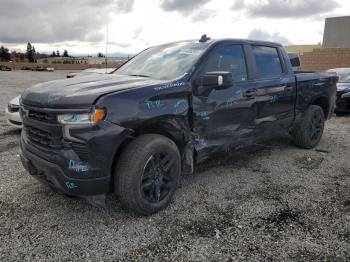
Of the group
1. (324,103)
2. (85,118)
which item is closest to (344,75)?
(324,103)

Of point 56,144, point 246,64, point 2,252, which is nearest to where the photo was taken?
point 2,252

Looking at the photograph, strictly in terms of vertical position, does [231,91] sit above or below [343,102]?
above

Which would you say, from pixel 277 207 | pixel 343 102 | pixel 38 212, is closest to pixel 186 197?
pixel 277 207

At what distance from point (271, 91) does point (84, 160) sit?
304 centimetres

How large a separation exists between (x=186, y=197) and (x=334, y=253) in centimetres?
170

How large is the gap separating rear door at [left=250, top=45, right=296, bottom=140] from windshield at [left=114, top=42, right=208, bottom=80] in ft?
3.27

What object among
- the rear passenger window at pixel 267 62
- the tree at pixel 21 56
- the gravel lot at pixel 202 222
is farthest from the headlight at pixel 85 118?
the tree at pixel 21 56

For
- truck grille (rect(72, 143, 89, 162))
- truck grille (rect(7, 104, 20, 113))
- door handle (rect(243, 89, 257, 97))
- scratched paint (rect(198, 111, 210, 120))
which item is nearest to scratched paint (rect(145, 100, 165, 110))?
scratched paint (rect(198, 111, 210, 120))

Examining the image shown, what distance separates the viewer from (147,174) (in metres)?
3.52

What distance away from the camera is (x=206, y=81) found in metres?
3.82

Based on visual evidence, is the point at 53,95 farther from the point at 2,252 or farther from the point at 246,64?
the point at 246,64

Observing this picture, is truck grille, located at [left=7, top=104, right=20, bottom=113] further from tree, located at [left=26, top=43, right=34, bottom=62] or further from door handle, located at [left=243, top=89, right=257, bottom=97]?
tree, located at [left=26, top=43, right=34, bottom=62]

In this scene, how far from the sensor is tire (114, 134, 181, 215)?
331 cm

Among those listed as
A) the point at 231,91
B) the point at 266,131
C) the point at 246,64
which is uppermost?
the point at 246,64
